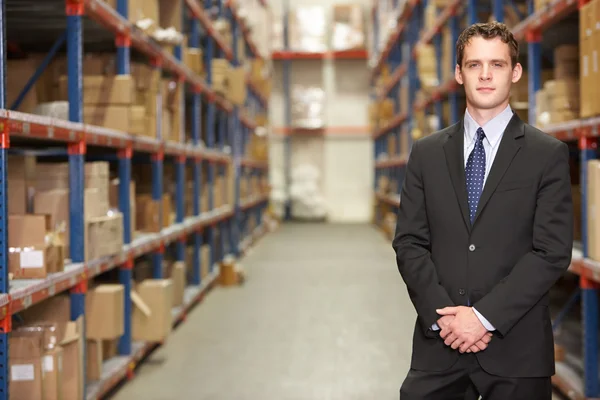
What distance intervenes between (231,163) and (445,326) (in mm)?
7563

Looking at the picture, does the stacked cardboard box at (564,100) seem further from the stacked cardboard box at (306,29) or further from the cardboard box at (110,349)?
the stacked cardboard box at (306,29)

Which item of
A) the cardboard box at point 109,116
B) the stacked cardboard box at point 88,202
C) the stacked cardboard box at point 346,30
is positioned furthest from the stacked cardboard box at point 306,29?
the stacked cardboard box at point 88,202

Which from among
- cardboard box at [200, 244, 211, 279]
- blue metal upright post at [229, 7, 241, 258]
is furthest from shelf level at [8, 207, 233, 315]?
blue metal upright post at [229, 7, 241, 258]

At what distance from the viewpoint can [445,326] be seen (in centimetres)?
189

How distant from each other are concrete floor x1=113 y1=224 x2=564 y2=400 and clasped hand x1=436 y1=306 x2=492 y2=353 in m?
2.10

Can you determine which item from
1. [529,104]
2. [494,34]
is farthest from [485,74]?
[529,104]

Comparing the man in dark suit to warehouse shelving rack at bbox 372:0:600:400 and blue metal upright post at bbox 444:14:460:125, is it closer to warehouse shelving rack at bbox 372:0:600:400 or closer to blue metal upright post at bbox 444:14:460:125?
warehouse shelving rack at bbox 372:0:600:400

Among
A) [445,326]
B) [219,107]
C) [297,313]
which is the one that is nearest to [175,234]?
[297,313]

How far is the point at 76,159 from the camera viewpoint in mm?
3541

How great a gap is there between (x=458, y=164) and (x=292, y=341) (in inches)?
135

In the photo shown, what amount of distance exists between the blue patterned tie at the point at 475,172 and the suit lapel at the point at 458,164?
3 cm

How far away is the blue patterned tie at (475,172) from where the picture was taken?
6.49ft

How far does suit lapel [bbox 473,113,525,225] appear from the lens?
192 centimetres

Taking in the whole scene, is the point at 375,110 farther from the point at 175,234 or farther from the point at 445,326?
the point at 445,326
